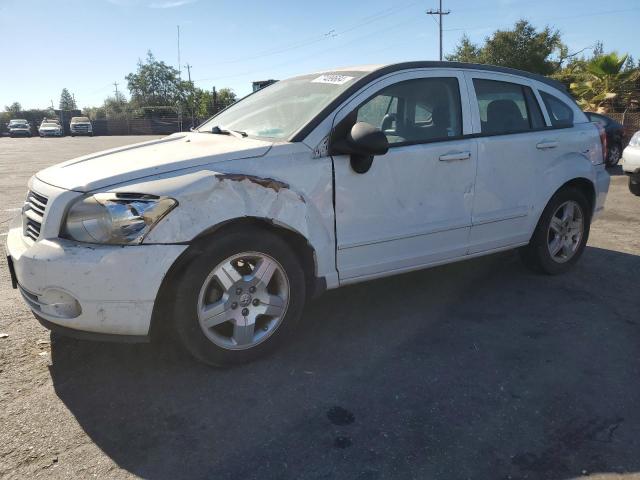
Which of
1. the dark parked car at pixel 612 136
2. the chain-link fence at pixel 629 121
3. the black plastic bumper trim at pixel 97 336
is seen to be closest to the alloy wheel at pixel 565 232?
the black plastic bumper trim at pixel 97 336

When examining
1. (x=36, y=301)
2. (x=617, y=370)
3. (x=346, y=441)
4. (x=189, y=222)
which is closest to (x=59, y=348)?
(x=36, y=301)

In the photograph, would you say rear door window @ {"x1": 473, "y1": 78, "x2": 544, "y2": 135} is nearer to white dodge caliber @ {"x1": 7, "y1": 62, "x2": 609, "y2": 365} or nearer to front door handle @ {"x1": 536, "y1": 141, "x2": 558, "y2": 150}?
white dodge caliber @ {"x1": 7, "y1": 62, "x2": 609, "y2": 365}

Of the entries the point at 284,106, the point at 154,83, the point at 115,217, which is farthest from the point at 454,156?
the point at 154,83

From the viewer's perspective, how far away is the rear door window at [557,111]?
15.1 ft

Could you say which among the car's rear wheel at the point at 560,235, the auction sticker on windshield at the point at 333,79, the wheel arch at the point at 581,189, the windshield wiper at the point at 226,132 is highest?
the auction sticker on windshield at the point at 333,79

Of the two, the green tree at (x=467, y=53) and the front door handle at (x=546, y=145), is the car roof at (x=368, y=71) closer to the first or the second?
the front door handle at (x=546, y=145)

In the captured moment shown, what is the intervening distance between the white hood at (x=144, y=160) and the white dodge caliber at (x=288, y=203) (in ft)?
0.04

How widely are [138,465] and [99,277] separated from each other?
3.00 feet

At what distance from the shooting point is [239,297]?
3.04 meters

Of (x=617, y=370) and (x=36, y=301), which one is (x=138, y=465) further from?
(x=617, y=370)

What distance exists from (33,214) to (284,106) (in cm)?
175

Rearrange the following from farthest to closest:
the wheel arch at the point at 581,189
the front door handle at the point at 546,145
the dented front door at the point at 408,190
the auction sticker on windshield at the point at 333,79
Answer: the wheel arch at the point at 581,189, the front door handle at the point at 546,145, the auction sticker on windshield at the point at 333,79, the dented front door at the point at 408,190

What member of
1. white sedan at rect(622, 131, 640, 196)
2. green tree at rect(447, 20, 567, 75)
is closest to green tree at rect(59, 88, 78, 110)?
green tree at rect(447, 20, 567, 75)

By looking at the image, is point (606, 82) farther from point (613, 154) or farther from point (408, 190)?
point (408, 190)
